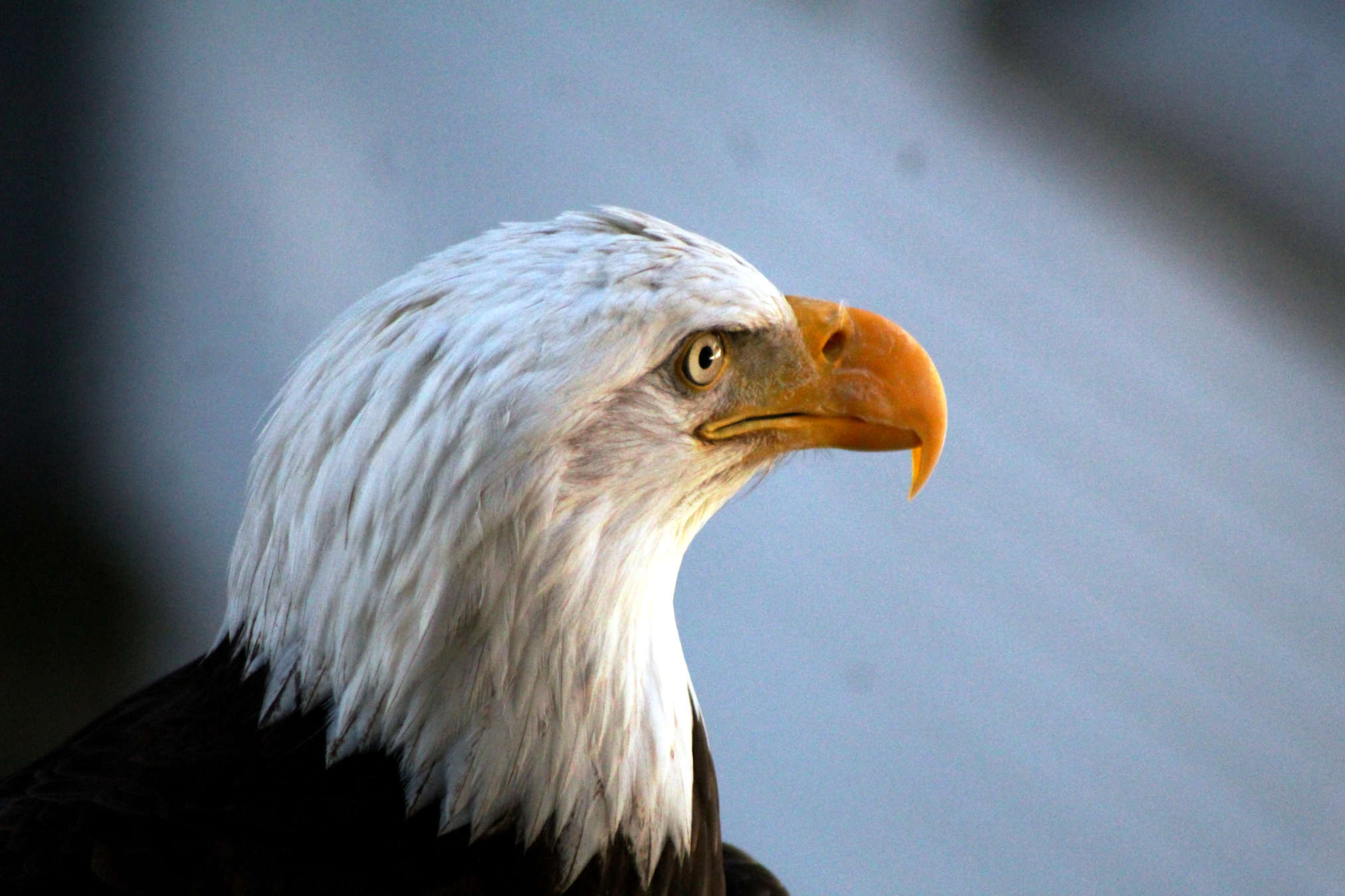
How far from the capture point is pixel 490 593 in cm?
77

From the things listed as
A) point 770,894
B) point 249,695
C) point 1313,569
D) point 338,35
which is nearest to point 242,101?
point 338,35

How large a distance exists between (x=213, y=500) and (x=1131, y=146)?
1.82m

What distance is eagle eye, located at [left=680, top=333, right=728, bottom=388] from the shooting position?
817mm

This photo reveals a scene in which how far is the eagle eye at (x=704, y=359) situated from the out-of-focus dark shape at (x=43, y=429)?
60.0 inches

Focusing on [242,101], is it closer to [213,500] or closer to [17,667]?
[213,500]

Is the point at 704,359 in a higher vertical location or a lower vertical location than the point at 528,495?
higher

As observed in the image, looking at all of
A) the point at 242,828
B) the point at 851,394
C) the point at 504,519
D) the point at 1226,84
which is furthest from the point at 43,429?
the point at 1226,84

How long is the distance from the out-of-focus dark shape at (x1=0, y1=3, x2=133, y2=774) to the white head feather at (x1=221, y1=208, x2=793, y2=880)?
1311 millimetres

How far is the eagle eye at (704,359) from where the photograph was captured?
0.82 m

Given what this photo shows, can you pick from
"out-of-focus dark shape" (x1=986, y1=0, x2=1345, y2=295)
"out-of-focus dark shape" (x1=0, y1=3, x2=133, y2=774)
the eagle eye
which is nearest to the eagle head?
the eagle eye

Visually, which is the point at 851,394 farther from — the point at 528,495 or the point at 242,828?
the point at 242,828

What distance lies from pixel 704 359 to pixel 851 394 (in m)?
0.15

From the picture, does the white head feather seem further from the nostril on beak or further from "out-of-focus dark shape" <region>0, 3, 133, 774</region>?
"out-of-focus dark shape" <region>0, 3, 133, 774</region>

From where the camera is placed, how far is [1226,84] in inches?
67.3
